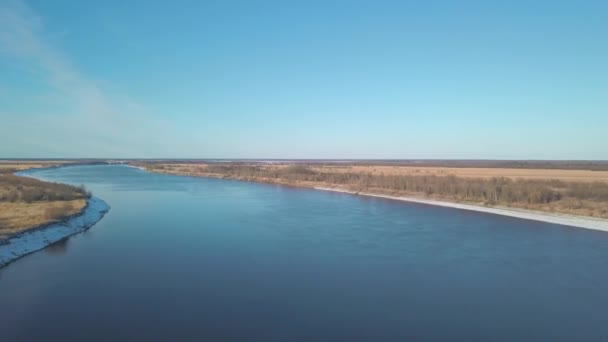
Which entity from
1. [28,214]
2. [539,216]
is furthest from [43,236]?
[539,216]

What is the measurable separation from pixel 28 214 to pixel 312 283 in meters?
15.1

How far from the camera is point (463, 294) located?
10.3 metres

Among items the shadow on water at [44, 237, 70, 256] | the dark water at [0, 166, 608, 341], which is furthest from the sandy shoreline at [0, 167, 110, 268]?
the dark water at [0, 166, 608, 341]

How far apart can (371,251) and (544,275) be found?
544 centimetres

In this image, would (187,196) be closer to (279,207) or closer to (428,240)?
(279,207)

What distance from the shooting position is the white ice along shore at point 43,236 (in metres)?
13.1

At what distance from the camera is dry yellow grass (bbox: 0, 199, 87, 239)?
15.5 m

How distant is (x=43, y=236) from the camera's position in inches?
608

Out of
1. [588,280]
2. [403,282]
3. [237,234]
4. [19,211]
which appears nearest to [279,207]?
[237,234]

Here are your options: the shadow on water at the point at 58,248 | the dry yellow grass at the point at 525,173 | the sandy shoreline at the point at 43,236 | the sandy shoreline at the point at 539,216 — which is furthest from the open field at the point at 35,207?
the dry yellow grass at the point at 525,173

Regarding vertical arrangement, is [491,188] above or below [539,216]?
above

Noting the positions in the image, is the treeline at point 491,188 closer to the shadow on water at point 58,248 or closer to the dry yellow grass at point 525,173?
the dry yellow grass at point 525,173

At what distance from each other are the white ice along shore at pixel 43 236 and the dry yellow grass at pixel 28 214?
0.37 metres

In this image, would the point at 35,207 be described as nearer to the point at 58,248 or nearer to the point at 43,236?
the point at 43,236
